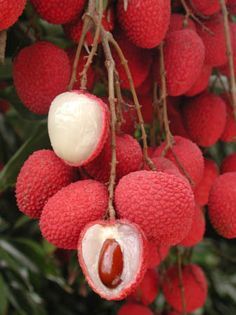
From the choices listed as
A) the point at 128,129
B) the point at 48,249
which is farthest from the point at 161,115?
the point at 48,249

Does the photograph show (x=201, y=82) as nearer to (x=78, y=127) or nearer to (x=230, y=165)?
(x=230, y=165)

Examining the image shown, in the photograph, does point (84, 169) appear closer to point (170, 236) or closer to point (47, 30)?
point (170, 236)

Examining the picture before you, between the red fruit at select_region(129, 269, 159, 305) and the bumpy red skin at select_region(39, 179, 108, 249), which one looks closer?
the bumpy red skin at select_region(39, 179, 108, 249)

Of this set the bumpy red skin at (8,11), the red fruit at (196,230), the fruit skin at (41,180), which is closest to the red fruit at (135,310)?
the red fruit at (196,230)

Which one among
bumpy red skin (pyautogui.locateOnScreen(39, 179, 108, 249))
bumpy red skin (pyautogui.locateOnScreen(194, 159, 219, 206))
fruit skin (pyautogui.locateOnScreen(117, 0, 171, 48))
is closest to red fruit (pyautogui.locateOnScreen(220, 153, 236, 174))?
bumpy red skin (pyautogui.locateOnScreen(194, 159, 219, 206))

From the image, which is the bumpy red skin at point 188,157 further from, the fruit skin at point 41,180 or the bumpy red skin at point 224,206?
the fruit skin at point 41,180

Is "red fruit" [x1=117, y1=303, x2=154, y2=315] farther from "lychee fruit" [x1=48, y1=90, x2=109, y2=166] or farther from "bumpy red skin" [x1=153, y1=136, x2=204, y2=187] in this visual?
"lychee fruit" [x1=48, y1=90, x2=109, y2=166]
